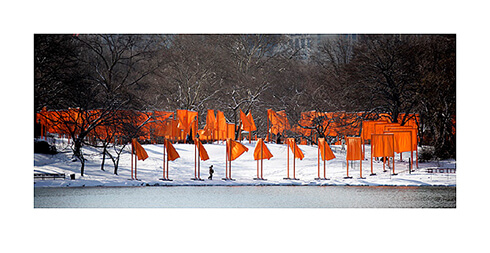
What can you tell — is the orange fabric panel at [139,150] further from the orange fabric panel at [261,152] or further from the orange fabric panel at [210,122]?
the orange fabric panel at [261,152]

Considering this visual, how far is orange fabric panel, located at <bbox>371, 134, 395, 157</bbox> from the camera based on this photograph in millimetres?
10352

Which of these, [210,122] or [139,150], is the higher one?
[210,122]

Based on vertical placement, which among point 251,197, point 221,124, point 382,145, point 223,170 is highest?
point 221,124

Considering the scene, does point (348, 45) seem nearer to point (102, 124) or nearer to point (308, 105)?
point (308, 105)

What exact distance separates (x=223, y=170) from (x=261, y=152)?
707mm

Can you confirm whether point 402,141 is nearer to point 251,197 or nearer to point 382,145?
point 382,145

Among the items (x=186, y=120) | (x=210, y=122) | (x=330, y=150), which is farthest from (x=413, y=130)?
(x=186, y=120)

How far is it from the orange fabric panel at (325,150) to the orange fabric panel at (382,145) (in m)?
0.70

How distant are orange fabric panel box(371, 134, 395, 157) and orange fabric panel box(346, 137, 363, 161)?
22cm

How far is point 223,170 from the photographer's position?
10406mm

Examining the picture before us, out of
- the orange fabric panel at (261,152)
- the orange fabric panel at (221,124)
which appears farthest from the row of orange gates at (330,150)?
the orange fabric panel at (221,124)

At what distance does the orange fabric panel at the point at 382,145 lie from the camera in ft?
34.0
